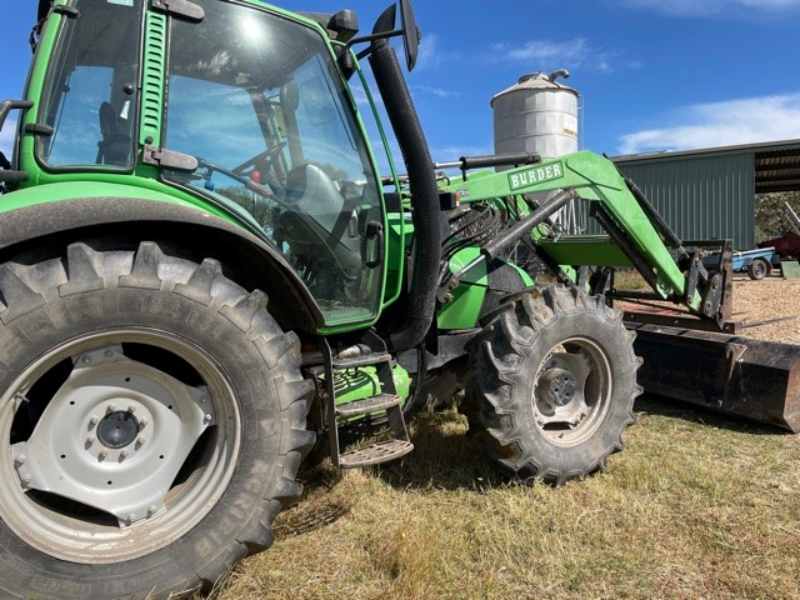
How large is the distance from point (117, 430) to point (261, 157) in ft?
4.61

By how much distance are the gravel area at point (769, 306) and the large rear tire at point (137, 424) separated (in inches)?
256

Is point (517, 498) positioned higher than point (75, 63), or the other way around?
point (75, 63)

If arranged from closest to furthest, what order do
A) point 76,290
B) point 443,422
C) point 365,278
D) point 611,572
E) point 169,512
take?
point 76,290
point 169,512
point 611,572
point 365,278
point 443,422

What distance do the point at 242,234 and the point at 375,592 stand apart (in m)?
1.50

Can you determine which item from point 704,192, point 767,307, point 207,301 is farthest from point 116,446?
point 704,192

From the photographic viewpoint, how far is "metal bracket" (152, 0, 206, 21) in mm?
2509

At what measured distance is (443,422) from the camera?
455 centimetres

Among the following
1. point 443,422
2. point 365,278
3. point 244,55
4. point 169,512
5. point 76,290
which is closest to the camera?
point 76,290

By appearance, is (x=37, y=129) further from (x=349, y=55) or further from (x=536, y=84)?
(x=536, y=84)

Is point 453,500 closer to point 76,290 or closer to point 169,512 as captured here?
point 169,512

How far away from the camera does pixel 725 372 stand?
4516 mm

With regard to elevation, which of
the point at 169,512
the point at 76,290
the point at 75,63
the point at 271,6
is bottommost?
the point at 169,512

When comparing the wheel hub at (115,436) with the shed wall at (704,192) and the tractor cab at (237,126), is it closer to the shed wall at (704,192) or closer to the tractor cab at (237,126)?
the tractor cab at (237,126)

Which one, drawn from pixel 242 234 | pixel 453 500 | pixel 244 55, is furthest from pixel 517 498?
pixel 244 55
